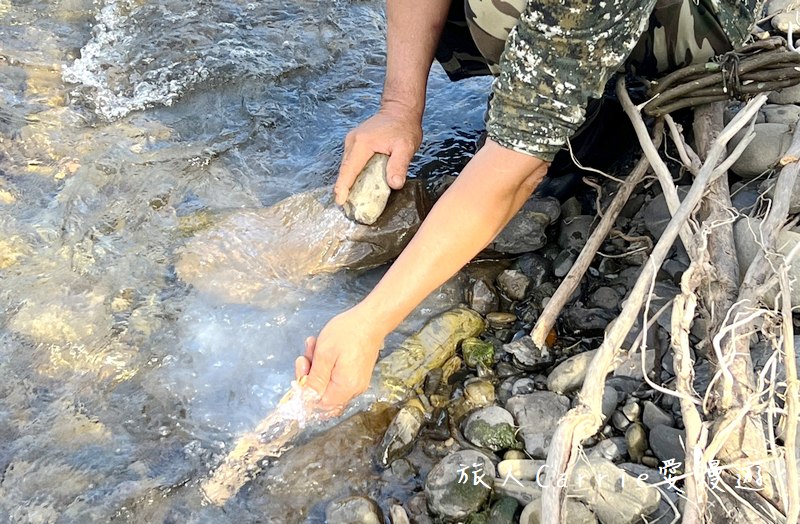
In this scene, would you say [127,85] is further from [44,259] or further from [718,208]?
[718,208]

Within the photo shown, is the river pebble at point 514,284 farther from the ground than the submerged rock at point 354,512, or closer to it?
farther from the ground

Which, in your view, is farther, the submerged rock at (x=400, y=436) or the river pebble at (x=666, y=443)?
the submerged rock at (x=400, y=436)

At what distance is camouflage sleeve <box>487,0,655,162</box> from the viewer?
1.63 m

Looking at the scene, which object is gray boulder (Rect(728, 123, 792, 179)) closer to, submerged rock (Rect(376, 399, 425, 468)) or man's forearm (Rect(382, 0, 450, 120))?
man's forearm (Rect(382, 0, 450, 120))

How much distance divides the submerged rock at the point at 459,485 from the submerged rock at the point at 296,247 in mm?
784

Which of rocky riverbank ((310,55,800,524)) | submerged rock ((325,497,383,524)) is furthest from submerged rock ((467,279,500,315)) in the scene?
submerged rock ((325,497,383,524))

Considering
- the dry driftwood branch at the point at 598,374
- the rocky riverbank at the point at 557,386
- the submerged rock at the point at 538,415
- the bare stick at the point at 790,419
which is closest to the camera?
the bare stick at the point at 790,419

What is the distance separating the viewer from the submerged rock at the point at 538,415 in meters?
1.92

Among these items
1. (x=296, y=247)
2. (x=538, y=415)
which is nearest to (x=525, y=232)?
(x=538, y=415)

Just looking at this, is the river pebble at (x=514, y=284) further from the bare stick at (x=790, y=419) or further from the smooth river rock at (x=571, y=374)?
the bare stick at (x=790, y=419)

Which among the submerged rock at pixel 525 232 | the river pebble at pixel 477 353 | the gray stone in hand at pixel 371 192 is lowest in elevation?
the river pebble at pixel 477 353

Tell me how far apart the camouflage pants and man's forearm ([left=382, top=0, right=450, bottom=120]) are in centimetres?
23

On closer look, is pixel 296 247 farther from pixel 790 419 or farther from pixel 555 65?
pixel 790 419

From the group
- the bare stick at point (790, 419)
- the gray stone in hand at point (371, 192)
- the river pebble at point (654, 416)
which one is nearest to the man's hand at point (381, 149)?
the gray stone in hand at point (371, 192)
